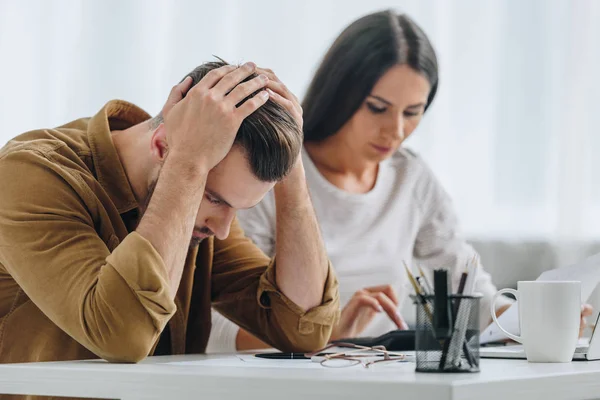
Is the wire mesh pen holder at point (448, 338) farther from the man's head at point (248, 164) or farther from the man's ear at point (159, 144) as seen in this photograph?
the man's ear at point (159, 144)

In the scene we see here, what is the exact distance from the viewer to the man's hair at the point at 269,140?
1.19 metres

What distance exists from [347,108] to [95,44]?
1223 mm

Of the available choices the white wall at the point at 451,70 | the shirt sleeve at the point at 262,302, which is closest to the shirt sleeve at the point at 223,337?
the shirt sleeve at the point at 262,302

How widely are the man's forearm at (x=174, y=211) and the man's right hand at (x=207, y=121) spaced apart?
2 centimetres

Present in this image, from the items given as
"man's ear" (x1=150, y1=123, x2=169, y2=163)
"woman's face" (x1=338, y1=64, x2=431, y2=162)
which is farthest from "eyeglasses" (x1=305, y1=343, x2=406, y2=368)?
"woman's face" (x1=338, y1=64, x2=431, y2=162)

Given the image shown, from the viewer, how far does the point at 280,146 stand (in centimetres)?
122

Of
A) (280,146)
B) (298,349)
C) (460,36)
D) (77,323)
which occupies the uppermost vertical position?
(460,36)

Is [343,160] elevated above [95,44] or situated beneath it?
situated beneath

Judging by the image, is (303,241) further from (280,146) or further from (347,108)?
(347,108)

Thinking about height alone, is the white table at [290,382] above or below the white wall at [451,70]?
below

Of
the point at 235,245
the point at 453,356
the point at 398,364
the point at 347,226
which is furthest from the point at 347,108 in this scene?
the point at 453,356

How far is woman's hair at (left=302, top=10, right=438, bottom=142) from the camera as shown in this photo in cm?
205

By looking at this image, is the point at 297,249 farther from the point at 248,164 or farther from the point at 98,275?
the point at 98,275

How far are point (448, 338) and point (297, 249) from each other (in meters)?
0.51
